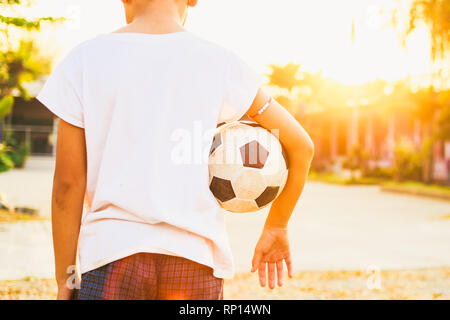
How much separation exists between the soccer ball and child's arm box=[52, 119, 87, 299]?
0.39m

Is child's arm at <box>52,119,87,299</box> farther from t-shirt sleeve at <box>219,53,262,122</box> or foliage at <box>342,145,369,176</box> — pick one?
foliage at <box>342,145,369,176</box>

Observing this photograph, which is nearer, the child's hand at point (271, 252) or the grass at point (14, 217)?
the child's hand at point (271, 252)

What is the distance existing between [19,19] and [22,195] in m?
11.9

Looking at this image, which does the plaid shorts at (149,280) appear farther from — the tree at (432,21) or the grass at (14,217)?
the tree at (432,21)

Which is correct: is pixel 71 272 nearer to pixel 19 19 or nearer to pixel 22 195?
pixel 19 19

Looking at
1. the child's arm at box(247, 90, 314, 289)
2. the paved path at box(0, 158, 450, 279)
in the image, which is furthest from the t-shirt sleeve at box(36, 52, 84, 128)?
the paved path at box(0, 158, 450, 279)

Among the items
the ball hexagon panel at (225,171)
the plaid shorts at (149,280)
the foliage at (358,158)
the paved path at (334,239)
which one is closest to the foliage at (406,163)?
the foliage at (358,158)

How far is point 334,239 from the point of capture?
8852mm

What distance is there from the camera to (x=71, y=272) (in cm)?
161

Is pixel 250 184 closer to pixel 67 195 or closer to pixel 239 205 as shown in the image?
pixel 239 205

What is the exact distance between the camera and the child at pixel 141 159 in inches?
58.5

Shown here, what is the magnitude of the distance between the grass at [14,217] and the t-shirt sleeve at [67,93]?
8.99 metres

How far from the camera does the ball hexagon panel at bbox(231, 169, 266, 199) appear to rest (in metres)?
1.88
